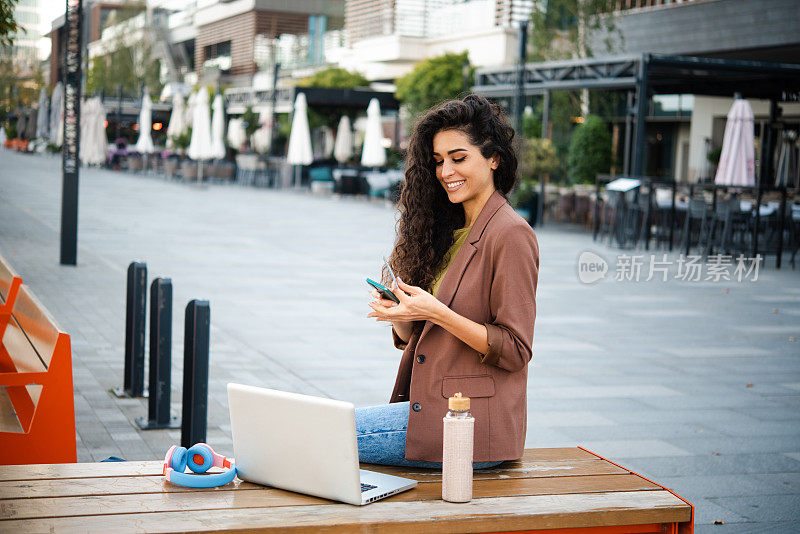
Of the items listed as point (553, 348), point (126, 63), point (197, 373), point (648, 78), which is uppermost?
point (126, 63)

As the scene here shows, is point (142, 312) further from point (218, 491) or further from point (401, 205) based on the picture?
point (218, 491)

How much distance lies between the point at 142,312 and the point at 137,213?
15.8 meters

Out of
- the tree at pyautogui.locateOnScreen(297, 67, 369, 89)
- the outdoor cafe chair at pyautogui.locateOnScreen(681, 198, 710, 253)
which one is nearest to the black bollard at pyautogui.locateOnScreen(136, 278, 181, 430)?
the outdoor cafe chair at pyautogui.locateOnScreen(681, 198, 710, 253)

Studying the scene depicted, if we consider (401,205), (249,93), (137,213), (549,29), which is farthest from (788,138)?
(401,205)

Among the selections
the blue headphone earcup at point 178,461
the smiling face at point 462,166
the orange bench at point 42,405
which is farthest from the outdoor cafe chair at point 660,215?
the blue headphone earcup at point 178,461

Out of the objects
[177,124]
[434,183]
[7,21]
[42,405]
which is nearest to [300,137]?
[177,124]

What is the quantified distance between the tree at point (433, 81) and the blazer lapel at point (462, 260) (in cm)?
3222

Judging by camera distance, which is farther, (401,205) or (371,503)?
(401,205)

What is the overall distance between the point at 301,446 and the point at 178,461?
408 mm

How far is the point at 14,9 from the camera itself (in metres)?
11.5

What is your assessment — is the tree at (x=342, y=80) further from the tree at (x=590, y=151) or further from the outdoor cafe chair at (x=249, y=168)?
the tree at (x=590, y=151)

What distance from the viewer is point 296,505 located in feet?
8.59

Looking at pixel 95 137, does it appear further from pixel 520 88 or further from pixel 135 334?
pixel 135 334

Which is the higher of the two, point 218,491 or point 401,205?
point 401,205
